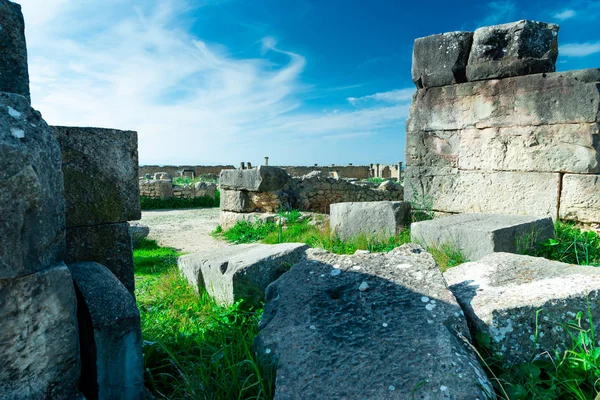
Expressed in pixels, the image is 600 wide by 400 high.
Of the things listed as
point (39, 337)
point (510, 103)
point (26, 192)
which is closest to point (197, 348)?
point (39, 337)

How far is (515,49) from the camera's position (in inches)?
183

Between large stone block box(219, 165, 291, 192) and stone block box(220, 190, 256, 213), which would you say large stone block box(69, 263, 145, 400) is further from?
stone block box(220, 190, 256, 213)

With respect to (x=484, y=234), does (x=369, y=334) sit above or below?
below

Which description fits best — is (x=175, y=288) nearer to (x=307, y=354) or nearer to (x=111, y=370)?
(x=111, y=370)

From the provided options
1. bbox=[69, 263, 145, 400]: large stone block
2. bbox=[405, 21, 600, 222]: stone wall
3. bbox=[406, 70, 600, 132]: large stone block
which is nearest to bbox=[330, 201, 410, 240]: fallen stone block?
bbox=[405, 21, 600, 222]: stone wall

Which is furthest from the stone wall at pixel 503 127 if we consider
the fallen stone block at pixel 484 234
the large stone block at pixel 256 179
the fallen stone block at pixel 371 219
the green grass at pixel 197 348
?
the green grass at pixel 197 348

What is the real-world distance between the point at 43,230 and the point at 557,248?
412cm

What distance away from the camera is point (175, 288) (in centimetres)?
379

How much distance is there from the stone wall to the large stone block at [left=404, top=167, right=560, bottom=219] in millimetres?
12

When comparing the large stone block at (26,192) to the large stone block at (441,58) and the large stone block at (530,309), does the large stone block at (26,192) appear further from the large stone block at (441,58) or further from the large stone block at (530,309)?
the large stone block at (441,58)

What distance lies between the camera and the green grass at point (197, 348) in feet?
5.89

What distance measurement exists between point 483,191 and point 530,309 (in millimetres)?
3455

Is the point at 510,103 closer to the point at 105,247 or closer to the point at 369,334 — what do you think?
the point at 369,334

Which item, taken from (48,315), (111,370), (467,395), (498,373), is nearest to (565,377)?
(498,373)
